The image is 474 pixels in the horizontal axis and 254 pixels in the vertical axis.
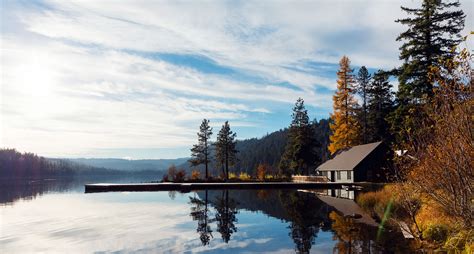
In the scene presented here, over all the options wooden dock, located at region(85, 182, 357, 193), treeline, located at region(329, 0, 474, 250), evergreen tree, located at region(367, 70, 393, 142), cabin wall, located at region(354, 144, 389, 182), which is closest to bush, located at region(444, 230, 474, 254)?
treeline, located at region(329, 0, 474, 250)

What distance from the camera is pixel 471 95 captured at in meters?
8.93

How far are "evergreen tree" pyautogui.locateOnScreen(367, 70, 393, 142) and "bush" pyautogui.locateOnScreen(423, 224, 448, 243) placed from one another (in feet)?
135

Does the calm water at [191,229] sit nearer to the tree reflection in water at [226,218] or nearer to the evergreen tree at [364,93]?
the tree reflection in water at [226,218]

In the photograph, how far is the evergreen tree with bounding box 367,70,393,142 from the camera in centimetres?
5428

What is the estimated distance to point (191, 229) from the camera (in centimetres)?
1991

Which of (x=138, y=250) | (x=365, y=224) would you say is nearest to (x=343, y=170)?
(x=365, y=224)

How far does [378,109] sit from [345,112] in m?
7.13

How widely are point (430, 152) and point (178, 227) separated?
1442 cm

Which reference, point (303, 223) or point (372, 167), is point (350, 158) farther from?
point (303, 223)

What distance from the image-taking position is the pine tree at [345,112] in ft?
170

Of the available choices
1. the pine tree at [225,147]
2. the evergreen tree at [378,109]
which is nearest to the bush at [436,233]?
the evergreen tree at [378,109]

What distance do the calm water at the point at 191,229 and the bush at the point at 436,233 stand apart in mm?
1344

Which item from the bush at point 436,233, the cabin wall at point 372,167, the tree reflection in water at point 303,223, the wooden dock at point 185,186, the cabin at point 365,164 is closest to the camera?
the bush at point 436,233

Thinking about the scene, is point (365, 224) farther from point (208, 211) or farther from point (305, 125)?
point (305, 125)
